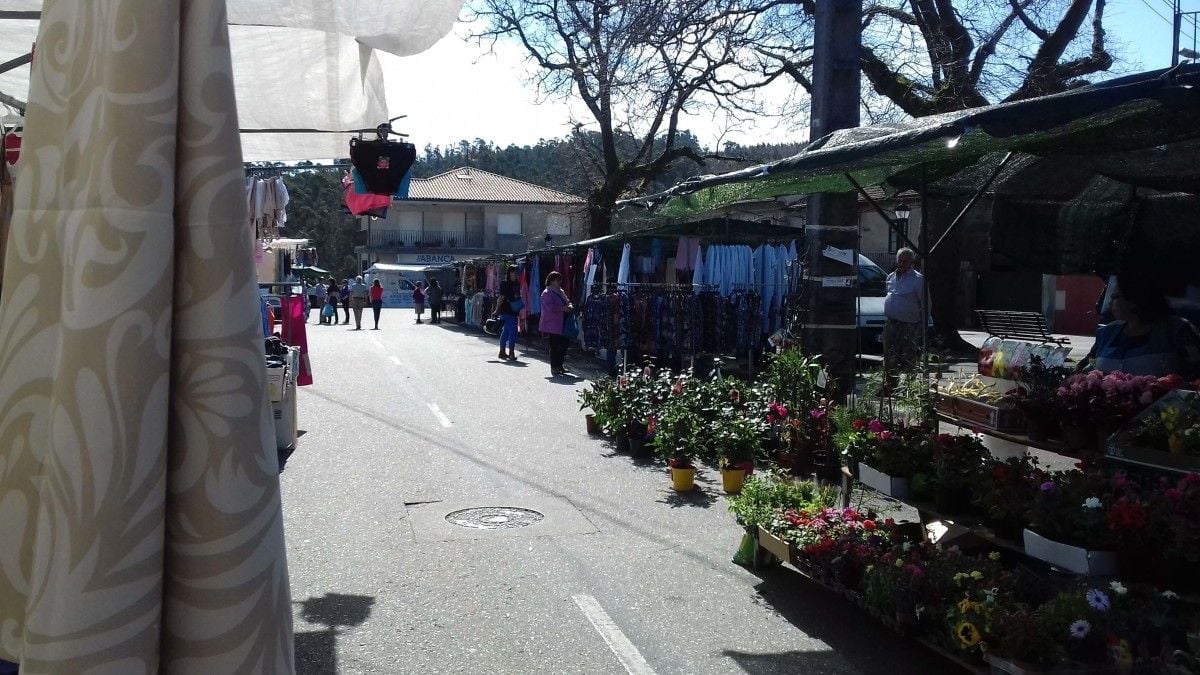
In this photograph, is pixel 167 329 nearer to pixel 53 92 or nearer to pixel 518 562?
pixel 53 92

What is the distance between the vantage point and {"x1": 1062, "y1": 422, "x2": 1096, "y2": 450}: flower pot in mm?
5539

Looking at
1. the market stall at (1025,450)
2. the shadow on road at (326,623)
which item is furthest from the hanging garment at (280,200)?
the shadow on road at (326,623)

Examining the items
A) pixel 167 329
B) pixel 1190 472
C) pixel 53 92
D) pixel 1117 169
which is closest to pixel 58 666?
pixel 167 329

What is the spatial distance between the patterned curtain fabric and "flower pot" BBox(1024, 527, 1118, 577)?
12.5 ft

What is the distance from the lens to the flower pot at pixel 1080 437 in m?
5.54

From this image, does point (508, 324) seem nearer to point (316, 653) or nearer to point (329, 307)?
point (316, 653)

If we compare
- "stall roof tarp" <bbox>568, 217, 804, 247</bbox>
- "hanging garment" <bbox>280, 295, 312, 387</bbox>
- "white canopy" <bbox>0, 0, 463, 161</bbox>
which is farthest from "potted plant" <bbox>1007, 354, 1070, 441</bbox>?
"stall roof tarp" <bbox>568, 217, 804, 247</bbox>

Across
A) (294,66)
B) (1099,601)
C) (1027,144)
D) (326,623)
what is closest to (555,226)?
(294,66)

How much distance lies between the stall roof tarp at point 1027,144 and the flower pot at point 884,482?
5.91 ft

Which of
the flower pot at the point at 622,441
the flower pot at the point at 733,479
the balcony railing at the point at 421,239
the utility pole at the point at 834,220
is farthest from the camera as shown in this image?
the balcony railing at the point at 421,239

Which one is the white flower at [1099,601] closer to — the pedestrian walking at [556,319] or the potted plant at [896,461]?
the potted plant at [896,461]

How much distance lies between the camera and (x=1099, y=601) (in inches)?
157

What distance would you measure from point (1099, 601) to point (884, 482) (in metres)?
1.84

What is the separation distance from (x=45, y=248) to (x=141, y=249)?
20 centimetres
